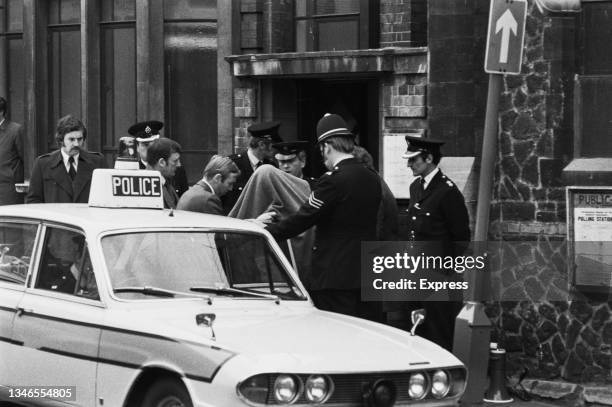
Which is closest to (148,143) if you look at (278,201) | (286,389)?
(278,201)

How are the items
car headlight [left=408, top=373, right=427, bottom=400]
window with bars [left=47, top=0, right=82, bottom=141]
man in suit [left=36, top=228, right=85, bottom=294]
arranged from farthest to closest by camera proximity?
window with bars [left=47, top=0, right=82, bottom=141]
man in suit [left=36, top=228, right=85, bottom=294]
car headlight [left=408, top=373, right=427, bottom=400]

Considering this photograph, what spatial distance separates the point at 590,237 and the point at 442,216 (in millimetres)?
1491

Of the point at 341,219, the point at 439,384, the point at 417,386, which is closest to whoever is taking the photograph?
the point at 417,386

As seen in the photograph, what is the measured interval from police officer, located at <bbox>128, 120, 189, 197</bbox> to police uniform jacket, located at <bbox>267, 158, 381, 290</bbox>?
2.48 m

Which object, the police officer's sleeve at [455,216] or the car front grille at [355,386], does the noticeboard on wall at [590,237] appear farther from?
the car front grille at [355,386]

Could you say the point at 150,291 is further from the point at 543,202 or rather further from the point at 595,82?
the point at 595,82

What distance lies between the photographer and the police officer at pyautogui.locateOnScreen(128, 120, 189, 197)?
512 inches

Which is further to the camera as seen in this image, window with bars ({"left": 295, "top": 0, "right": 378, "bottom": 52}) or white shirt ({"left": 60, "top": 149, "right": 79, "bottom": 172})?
window with bars ({"left": 295, "top": 0, "right": 378, "bottom": 52})

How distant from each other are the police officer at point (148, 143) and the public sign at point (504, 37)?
3.51 m

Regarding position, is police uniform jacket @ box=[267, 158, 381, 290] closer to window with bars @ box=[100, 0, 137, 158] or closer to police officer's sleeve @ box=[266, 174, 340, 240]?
police officer's sleeve @ box=[266, 174, 340, 240]

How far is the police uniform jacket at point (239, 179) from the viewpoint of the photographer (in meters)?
12.5

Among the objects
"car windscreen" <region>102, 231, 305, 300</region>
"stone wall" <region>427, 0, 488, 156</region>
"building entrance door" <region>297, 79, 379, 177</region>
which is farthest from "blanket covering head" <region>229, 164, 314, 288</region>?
"building entrance door" <region>297, 79, 379, 177</region>

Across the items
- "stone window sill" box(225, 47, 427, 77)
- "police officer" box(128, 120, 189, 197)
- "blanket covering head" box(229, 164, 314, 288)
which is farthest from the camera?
"stone window sill" box(225, 47, 427, 77)

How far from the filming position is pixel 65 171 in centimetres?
1253
